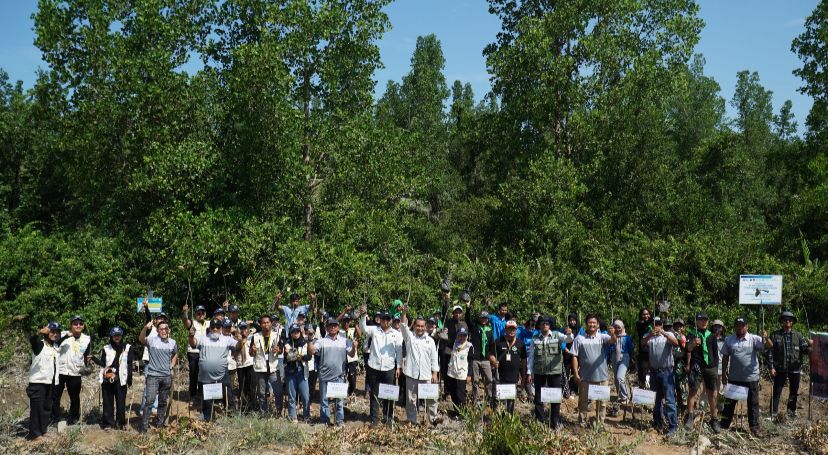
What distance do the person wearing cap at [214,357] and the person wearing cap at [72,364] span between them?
1.59 m

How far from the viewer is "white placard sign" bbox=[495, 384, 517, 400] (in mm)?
9233

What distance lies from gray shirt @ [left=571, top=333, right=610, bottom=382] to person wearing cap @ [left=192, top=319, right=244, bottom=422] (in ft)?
16.2

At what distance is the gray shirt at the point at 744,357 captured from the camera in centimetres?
933

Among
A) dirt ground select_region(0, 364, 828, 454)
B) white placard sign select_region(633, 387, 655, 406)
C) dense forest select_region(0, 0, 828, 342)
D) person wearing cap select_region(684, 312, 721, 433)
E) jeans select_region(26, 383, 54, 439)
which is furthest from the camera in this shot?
dense forest select_region(0, 0, 828, 342)

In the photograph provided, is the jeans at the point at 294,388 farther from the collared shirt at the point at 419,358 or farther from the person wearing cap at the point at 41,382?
the person wearing cap at the point at 41,382

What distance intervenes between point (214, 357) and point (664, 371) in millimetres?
6280

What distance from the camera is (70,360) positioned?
30.5 ft

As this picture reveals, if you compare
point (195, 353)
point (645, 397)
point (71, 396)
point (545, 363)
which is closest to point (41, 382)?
point (71, 396)

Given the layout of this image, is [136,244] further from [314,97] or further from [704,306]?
[704,306]

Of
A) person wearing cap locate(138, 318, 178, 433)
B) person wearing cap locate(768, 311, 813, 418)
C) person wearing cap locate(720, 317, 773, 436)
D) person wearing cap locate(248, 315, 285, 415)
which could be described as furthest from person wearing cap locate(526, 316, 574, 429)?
person wearing cap locate(138, 318, 178, 433)

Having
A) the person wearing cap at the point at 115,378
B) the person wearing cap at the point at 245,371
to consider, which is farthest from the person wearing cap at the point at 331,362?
the person wearing cap at the point at 115,378

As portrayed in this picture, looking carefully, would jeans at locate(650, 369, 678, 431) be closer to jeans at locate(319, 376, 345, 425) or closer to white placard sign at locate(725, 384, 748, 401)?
white placard sign at locate(725, 384, 748, 401)

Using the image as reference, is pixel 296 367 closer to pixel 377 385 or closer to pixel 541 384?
pixel 377 385

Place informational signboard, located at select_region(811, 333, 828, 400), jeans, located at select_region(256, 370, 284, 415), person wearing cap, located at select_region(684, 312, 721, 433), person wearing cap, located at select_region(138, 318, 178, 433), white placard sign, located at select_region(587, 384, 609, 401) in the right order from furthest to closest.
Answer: informational signboard, located at select_region(811, 333, 828, 400), jeans, located at select_region(256, 370, 284, 415), person wearing cap, located at select_region(684, 312, 721, 433), white placard sign, located at select_region(587, 384, 609, 401), person wearing cap, located at select_region(138, 318, 178, 433)
